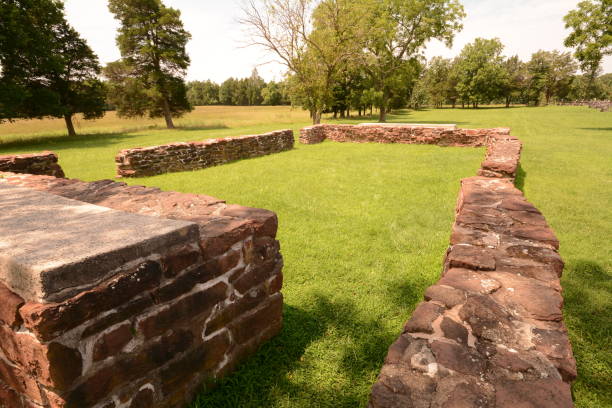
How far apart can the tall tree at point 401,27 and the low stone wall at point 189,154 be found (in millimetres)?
16559

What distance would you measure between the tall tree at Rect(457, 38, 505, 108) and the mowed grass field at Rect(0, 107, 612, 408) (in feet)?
184

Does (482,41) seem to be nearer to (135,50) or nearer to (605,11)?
(605,11)

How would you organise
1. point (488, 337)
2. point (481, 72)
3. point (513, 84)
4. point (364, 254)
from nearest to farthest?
point (488, 337) < point (364, 254) < point (481, 72) < point (513, 84)

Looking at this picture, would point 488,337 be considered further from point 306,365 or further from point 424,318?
point 306,365

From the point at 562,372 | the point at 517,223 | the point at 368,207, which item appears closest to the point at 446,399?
the point at 562,372

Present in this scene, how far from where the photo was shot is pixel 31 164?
25.0ft

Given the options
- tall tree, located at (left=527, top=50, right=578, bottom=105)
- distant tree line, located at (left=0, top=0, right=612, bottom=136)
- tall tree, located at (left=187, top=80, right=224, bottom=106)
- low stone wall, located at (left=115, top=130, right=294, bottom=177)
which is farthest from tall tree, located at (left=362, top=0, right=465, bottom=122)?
tall tree, located at (left=187, top=80, right=224, bottom=106)

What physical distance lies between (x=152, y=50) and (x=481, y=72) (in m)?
55.8

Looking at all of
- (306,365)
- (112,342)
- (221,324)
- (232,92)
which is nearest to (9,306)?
(112,342)

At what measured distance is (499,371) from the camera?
1558mm

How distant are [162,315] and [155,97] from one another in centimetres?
3130

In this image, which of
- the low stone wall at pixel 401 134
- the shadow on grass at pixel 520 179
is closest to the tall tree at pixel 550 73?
the low stone wall at pixel 401 134

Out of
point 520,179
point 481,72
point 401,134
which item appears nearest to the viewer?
point 520,179

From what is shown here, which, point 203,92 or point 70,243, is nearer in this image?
point 70,243
